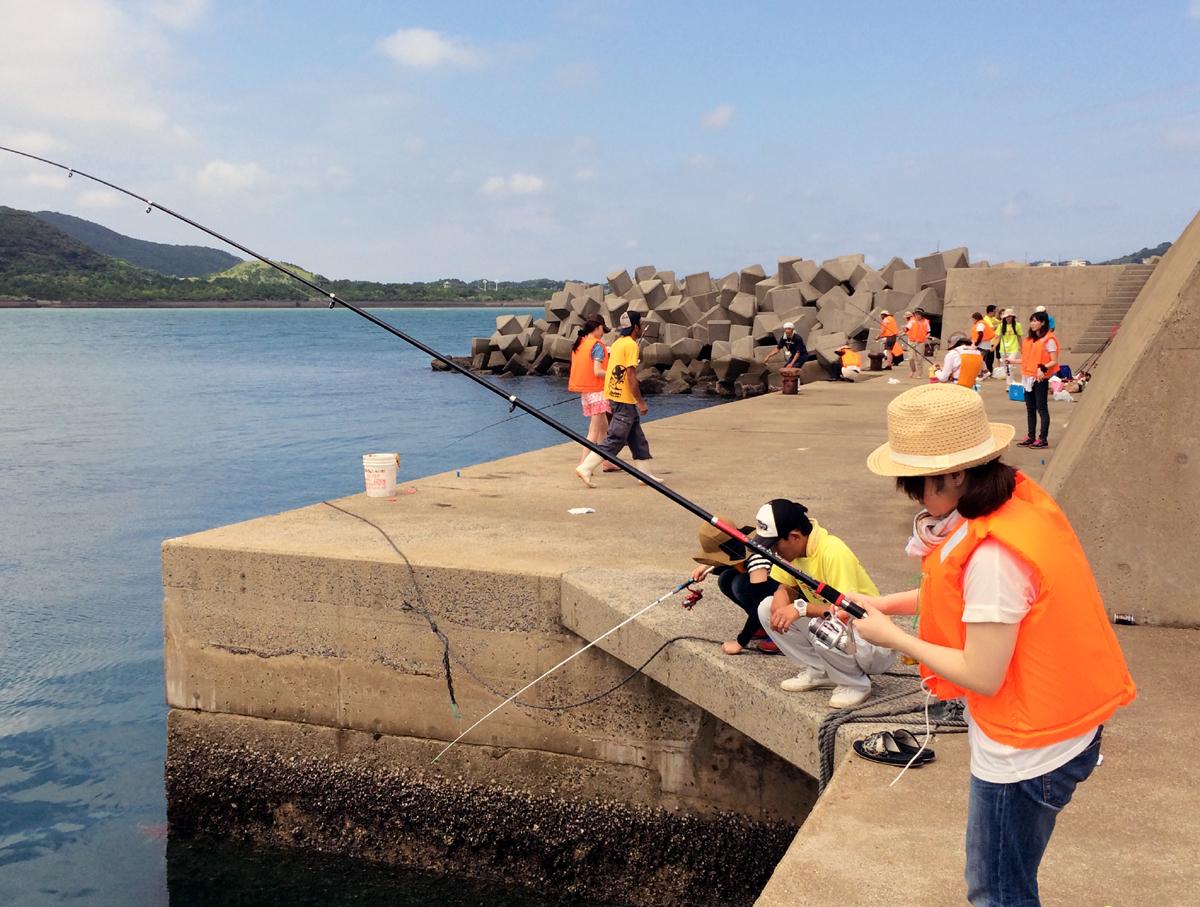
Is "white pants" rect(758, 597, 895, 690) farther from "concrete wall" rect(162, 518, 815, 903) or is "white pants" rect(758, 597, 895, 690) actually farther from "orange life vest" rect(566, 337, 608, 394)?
"orange life vest" rect(566, 337, 608, 394)

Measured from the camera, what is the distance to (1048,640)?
7.31ft

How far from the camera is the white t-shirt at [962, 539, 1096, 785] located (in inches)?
86.4

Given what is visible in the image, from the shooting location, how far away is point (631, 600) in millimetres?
5422

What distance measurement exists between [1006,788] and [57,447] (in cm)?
2922

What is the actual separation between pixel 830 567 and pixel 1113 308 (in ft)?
75.6

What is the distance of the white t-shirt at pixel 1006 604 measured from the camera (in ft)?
7.20

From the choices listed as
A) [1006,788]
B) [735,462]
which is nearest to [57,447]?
[735,462]

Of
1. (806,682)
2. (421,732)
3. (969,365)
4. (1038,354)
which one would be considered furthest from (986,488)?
(969,365)

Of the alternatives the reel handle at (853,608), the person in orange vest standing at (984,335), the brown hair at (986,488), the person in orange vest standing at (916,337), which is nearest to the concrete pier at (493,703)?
the reel handle at (853,608)

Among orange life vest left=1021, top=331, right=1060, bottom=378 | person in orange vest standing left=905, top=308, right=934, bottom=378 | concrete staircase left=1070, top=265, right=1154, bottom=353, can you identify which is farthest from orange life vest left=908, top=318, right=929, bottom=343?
orange life vest left=1021, top=331, right=1060, bottom=378

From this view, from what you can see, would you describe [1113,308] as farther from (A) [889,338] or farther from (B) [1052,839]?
(B) [1052,839]

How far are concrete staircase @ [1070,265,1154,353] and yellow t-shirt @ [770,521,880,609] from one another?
68.8 ft

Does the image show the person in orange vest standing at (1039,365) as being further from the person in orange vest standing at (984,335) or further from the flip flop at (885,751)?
the person in orange vest standing at (984,335)

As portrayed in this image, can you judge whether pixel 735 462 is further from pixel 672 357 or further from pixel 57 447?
pixel 672 357
